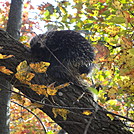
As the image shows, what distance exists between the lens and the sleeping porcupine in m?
2.24

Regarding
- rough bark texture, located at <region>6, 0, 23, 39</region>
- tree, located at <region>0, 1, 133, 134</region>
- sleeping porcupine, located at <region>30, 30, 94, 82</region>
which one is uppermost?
rough bark texture, located at <region>6, 0, 23, 39</region>

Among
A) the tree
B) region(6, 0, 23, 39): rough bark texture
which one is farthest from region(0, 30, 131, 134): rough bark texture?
region(6, 0, 23, 39): rough bark texture

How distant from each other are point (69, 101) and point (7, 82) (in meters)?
0.96

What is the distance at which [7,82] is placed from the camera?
2.40m

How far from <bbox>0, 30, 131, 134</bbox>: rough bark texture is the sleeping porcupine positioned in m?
0.16

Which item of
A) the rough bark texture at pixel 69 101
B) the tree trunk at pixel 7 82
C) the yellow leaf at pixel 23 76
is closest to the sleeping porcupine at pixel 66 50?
the rough bark texture at pixel 69 101

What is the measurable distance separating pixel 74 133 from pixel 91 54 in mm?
1024

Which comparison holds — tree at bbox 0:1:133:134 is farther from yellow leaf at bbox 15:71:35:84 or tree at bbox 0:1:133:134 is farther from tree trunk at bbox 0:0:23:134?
tree trunk at bbox 0:0:23:134

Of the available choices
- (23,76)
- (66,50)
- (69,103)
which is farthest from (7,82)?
(23,76)

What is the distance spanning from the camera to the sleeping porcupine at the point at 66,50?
2.24 metres

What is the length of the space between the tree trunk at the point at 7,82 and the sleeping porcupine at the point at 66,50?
0.60m

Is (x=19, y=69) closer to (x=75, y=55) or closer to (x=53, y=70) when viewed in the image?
(x=53, y=70)

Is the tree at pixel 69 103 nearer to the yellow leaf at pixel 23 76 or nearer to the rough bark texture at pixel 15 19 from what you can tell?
the yellow leaf at pixel 23 76

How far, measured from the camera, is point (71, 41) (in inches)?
91.7
